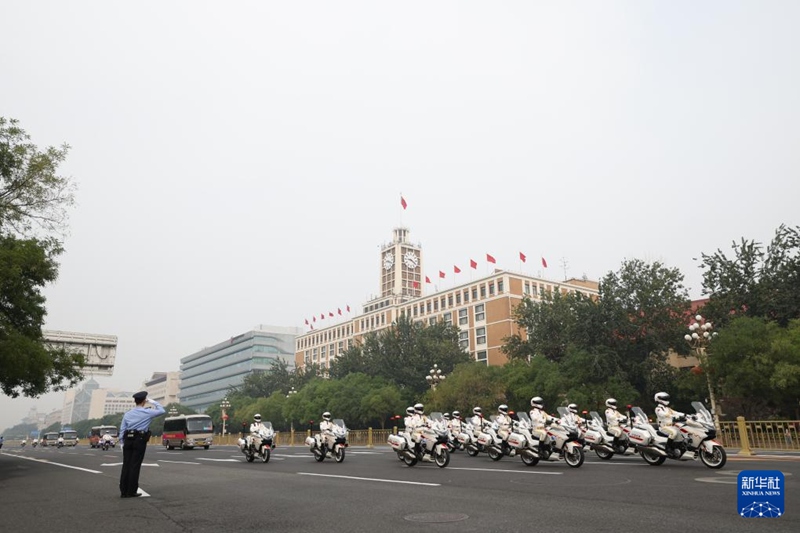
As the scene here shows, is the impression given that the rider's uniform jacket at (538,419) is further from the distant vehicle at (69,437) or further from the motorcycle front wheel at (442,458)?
the distant vehicle at (69,437)

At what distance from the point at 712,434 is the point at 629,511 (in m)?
7.00

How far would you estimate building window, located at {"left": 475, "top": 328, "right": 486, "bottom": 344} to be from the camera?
83.3 meters

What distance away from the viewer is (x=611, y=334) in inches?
1663

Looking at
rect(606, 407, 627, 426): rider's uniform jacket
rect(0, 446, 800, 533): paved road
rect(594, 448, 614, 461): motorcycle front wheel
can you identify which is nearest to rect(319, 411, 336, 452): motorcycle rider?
rect(0, 446, 800, 533): paved road

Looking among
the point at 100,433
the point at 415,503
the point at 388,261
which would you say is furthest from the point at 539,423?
the point at 388,261

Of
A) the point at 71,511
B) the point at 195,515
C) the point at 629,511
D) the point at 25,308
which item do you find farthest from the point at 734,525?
the point at 25,308

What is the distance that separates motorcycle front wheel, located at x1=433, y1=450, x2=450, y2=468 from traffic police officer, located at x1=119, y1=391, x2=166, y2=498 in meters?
8.45

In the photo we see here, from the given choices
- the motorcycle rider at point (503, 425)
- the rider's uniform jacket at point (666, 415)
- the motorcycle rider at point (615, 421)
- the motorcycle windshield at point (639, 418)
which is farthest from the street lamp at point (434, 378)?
the rider's uniform jacket at point (666, 415)

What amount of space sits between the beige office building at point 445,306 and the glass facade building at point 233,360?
18356 mm

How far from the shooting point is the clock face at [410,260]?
12574cm

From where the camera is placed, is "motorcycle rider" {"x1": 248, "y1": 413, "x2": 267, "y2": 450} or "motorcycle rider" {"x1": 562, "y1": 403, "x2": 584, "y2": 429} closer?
"motorcycle rider" {"x1": 562, "y1": 403, "x2": 584, "y2": 429}

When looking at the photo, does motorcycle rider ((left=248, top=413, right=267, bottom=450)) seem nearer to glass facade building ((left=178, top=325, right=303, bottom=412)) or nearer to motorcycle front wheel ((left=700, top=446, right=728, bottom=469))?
motorcycle front wheel ((left=700, top=446, right=728, bottom=469))

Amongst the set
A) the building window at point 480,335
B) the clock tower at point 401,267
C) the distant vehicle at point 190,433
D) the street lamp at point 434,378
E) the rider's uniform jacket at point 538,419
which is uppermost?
the clock tower at point 401,267

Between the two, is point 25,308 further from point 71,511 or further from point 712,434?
Result: point 712,434
